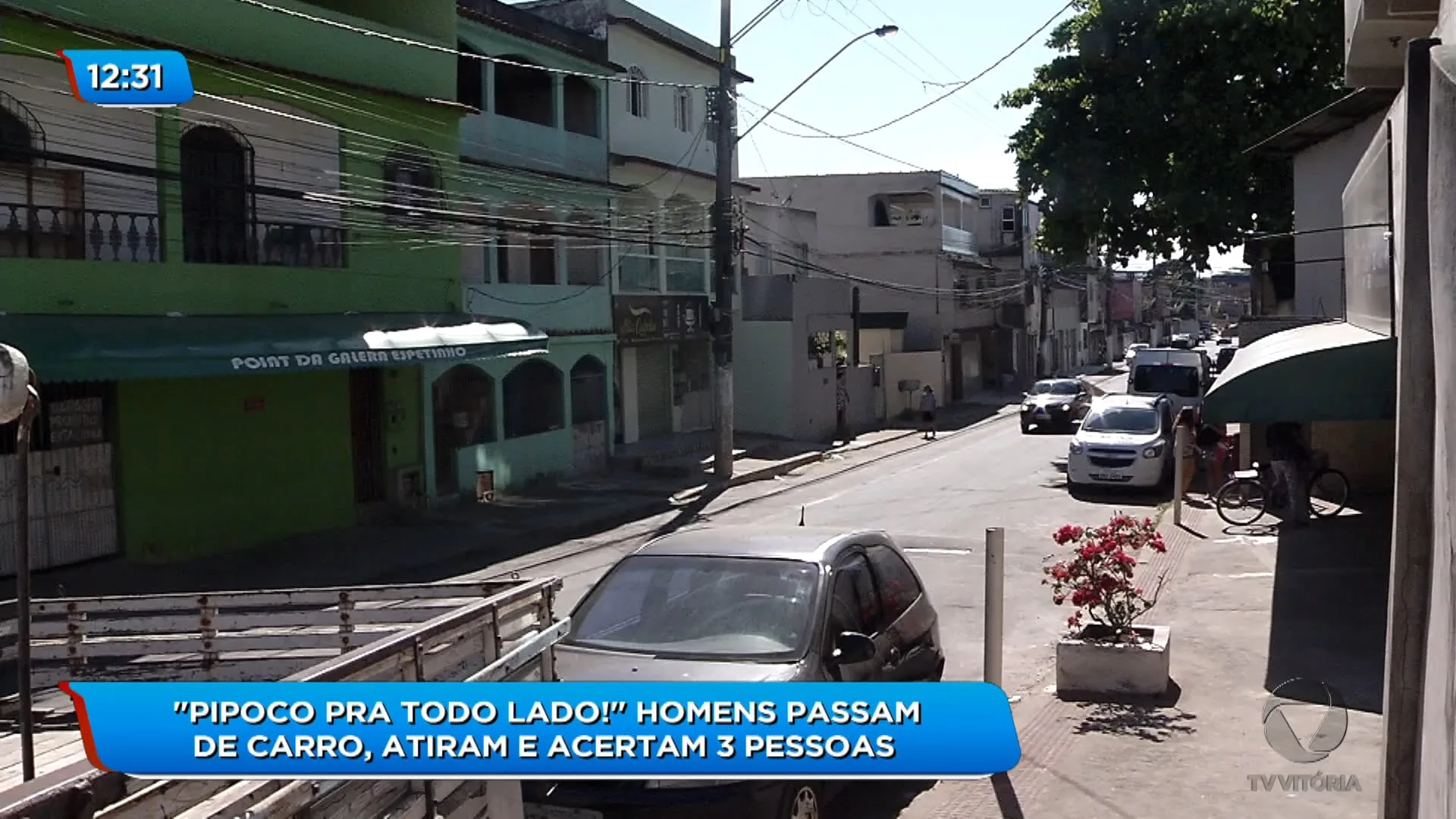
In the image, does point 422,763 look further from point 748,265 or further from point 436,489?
point 748,265

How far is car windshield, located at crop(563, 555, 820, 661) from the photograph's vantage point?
7227 millimetres

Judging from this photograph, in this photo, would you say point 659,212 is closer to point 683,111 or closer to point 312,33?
point 683,111

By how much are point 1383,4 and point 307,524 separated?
1546cm

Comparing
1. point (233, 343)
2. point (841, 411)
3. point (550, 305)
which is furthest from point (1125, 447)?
point (841, 411)

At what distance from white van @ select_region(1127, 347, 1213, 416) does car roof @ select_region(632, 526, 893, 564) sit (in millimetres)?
23200

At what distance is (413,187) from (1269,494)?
13.6 meters

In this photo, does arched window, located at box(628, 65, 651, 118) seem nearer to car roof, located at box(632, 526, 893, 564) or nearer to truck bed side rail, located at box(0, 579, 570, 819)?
car roof, located at box(632, 526, 893, 564)

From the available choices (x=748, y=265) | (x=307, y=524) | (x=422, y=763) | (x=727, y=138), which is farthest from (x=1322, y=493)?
(x=748, y=265)

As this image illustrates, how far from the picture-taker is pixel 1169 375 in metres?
30.7

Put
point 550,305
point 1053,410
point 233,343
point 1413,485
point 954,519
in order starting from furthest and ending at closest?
1. point 1053,410
2. point 550,305
3. point 954,519
4. point 233,343
5. point 1413,485

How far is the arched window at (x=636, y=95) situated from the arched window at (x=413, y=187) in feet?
29.3

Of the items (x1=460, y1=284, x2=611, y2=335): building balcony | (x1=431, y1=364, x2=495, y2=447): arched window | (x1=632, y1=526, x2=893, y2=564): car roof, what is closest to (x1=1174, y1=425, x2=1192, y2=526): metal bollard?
(x1=632, y1=526, x2=893, y2=564): car roof

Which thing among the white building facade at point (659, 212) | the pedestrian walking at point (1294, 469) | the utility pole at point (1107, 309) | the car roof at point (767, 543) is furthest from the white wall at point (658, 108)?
the utility pole at point (1107, 309)

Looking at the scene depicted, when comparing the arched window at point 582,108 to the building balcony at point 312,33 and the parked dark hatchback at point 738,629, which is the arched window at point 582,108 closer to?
the building balcony at point 312,33
